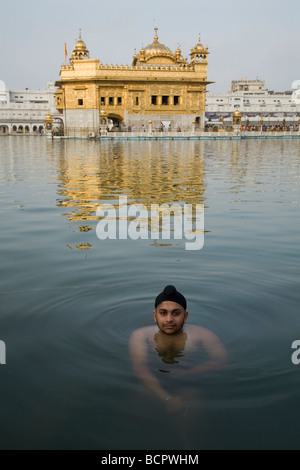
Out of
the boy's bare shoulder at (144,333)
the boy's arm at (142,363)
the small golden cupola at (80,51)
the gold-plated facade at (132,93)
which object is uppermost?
the small golden cupola at (80,51)

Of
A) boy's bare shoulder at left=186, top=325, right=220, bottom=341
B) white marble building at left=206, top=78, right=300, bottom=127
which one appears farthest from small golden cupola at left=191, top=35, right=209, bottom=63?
boy's bare shoulder at left=186, top=325, right=220, bottom=341

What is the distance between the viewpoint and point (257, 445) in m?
2.25

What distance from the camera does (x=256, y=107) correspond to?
279 feet

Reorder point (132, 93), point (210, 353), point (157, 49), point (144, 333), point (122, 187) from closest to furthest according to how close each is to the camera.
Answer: point (210, 353) < point (144, 333) < point (122, 187) < point (132, 93) < point (157, 49)

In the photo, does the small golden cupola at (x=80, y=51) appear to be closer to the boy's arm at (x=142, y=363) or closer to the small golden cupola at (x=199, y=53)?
the small golden cupola at (x=199, y=53)

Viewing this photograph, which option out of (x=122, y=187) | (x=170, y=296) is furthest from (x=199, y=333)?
(x=122, y=187)

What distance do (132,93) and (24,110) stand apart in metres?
37.1

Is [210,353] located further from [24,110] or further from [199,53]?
Answer: [24,110]

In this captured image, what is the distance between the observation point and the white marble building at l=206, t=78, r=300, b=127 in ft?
267

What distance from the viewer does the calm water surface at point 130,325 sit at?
238 centimetres

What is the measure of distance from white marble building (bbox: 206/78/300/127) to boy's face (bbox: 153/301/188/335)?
7877 centimetres

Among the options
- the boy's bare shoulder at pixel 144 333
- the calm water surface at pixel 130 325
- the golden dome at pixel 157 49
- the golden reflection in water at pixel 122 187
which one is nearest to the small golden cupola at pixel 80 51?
the golden dome at pixel 157 49

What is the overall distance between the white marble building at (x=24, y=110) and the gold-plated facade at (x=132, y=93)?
93.3 feet
